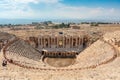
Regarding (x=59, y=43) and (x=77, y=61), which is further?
(x=59, y=43)

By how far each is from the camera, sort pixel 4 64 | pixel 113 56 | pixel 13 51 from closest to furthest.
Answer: pixel 4 64
pixel 113 56
pixel 13 51

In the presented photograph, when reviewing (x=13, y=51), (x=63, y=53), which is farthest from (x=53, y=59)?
(x=13, y=51)

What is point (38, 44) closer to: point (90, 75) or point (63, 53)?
point (63, 53)

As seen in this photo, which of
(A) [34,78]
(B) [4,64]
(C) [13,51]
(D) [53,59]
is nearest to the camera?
(A) [34,78]

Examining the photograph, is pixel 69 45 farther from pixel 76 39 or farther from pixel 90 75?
pixel 90 75

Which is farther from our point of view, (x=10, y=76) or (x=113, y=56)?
(x=113, y=56)

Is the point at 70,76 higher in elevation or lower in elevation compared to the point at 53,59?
higher

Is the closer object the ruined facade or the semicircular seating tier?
the semicircular seating tier

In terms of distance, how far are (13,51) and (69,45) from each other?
28.4 metres

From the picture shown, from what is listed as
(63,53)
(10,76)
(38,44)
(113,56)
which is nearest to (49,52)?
(63,53)

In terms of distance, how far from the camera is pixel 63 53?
65000 mm

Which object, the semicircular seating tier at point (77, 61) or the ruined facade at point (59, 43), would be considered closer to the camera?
the semicircular seating tier at point (77, 61)

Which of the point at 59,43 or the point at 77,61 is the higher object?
the point at 59,43

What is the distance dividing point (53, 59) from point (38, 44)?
15.7 meters
